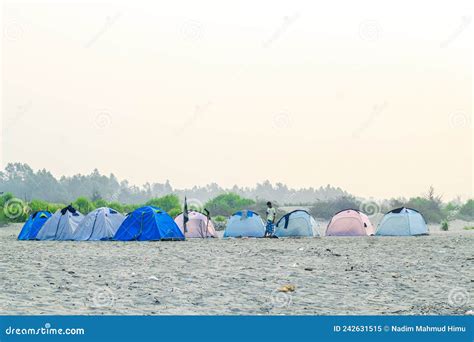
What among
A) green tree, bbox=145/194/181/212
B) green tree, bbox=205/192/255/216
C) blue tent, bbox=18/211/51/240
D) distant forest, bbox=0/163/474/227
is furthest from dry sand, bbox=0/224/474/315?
green tree, bbox=145/194/181/212

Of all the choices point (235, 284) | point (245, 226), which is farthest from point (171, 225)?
point (235, 284)

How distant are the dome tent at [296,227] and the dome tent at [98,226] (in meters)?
7.25

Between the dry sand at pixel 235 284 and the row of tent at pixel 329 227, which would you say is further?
the row of tent at pixel 329 227

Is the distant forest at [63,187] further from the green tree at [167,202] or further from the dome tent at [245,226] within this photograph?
the dome tent at [245,226]

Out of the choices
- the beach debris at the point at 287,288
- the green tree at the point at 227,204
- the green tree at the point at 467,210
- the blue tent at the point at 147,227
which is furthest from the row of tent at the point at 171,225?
the green tree at the point at 227,204

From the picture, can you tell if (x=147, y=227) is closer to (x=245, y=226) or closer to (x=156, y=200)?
(x=245, y=226)

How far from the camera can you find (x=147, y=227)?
26.7 metres

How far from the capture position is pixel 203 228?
31.5 meters

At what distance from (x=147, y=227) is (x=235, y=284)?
14675mm

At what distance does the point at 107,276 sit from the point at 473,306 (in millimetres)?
6574

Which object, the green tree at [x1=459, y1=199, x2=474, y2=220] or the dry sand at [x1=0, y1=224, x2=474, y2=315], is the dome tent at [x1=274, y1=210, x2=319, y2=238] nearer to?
the dry sand at [x1=0, y1=224, x2=474, y2=315]

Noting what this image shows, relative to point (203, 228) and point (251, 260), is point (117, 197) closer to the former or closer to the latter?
point (203, 228)

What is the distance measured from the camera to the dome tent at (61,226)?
2827cm
